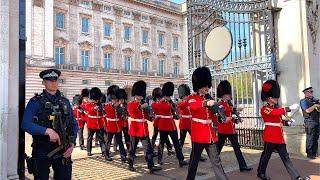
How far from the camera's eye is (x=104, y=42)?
113 feet

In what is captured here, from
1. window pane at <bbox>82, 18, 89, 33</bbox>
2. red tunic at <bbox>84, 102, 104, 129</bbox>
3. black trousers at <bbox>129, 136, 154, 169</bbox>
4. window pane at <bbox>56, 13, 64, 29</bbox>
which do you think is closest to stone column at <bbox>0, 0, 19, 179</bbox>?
black trousers at <bbox>129, 136, 154, 169</bbox>

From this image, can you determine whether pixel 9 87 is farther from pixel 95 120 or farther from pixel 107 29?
pixel 107 29

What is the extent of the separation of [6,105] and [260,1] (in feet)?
21.0

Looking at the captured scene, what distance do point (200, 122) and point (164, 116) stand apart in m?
1.94

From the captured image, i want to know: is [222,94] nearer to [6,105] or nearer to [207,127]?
[207,127]

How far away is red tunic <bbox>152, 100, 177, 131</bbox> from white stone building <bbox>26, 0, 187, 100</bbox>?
2295 cm

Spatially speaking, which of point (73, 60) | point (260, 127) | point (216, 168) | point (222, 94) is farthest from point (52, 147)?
point (73, 60)

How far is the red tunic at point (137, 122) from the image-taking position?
625 centimetres

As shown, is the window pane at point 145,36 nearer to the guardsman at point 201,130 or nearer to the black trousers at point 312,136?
the black trousers at point 312,136

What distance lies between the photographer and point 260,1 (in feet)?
26.9

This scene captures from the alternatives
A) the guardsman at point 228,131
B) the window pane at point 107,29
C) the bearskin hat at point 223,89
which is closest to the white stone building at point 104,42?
the window pane at point 107,29

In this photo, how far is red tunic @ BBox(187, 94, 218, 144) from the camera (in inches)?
185

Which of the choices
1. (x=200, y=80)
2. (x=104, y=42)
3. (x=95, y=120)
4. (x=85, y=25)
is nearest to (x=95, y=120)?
(x=95, y=120)

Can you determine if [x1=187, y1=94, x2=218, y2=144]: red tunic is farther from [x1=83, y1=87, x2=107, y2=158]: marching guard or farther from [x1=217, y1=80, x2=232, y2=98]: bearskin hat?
[x1=83, y1=87, x2=107, y2=158]: marching guard
